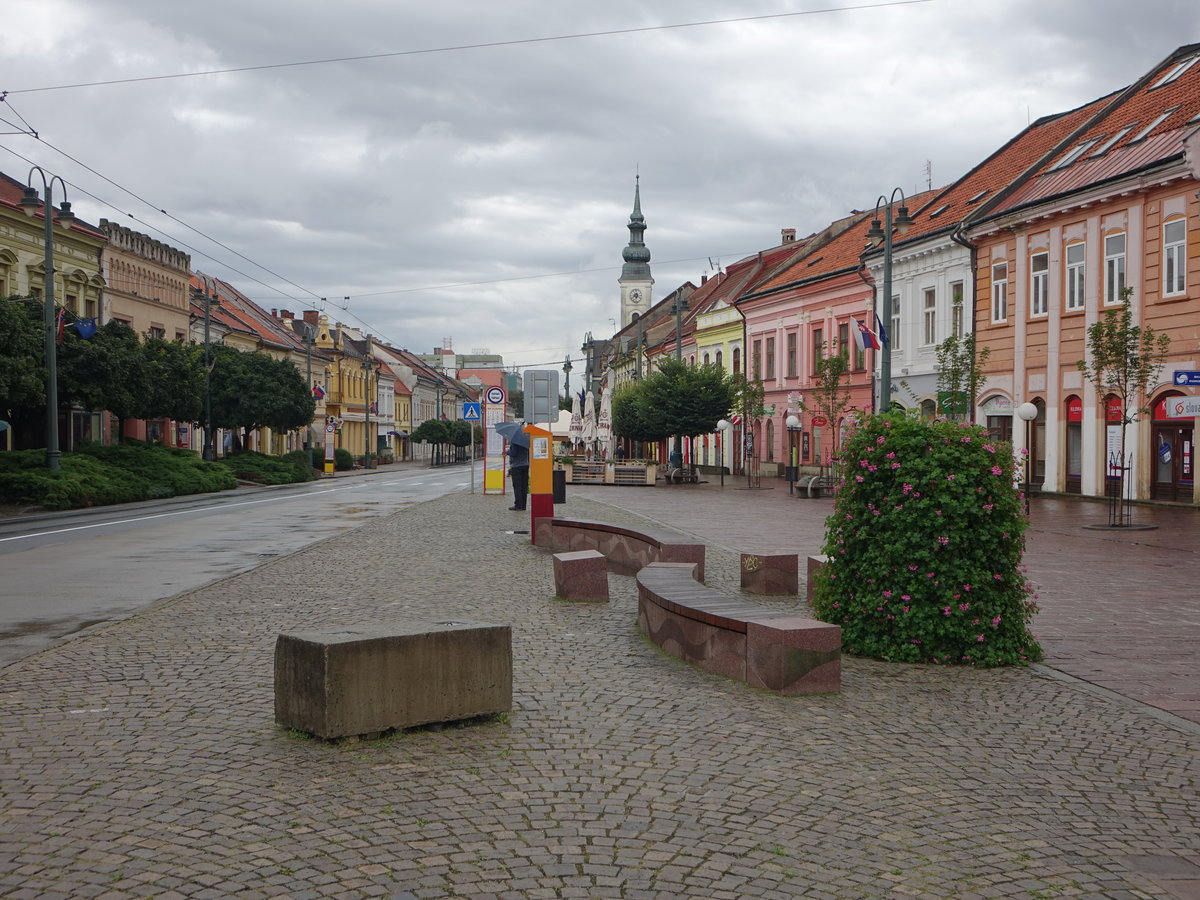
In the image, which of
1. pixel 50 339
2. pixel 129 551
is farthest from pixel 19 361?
pixel 129 551

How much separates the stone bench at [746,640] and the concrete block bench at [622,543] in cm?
318

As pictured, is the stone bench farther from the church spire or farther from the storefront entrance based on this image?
the church spire

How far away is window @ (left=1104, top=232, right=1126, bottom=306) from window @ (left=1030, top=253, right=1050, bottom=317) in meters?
2.56

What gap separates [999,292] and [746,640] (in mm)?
30468

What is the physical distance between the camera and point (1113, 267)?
29.5 metres

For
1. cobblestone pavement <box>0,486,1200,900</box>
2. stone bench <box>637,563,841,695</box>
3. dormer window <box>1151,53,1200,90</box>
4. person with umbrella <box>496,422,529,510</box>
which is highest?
dormer window <box>1151,53,1200,90</box>

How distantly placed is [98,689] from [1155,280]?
2676 centimetres

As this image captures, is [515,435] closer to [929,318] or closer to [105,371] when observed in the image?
[105,371]

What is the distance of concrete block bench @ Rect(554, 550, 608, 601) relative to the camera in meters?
11.3

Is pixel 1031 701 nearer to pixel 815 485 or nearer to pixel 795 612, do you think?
pixel 795 612

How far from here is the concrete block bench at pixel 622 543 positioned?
12.2 metres

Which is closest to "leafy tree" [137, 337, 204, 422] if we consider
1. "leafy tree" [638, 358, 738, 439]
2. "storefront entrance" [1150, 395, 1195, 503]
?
"leafy tree" [638, 358, 738, 439]

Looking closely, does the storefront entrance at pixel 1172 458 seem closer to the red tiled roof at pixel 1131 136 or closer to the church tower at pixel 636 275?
the red tiled roof at pixel 1131 136

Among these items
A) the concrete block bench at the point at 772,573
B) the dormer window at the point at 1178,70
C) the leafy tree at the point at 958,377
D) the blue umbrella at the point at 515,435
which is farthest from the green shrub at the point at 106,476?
the dormer window at the point at 1178,70
